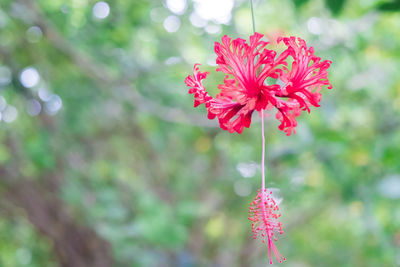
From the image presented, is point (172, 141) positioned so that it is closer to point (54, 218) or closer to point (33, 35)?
point (54, 218)

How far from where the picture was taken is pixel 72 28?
3.00 metres

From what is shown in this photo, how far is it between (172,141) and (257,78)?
4.37m

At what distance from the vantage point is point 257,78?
99 cm

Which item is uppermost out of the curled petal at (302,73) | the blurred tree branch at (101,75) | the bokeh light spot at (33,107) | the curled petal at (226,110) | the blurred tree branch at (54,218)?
the bokeh light spot at (33,107)

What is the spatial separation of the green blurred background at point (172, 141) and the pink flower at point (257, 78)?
55 centimetres

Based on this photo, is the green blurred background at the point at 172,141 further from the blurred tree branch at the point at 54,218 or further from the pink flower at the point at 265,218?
the pink flower at the point at 265,218

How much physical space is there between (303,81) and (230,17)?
1923 millimetres

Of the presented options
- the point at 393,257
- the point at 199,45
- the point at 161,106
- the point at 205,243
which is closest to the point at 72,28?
the point at 161,106

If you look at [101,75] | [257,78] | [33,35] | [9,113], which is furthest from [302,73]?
[9,113]

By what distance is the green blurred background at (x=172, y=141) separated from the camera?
9.11 ft

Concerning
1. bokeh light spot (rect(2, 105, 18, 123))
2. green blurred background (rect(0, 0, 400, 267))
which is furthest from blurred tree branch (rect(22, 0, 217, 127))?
bokeh light spot (rect(2, 105, 18, 123))

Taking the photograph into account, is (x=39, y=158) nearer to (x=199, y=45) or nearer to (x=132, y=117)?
(x=132, y=117)

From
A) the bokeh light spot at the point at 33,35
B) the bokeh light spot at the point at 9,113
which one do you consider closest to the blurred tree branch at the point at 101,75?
the bokeh light spot at the point at 33,35

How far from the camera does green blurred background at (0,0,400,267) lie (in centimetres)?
278
